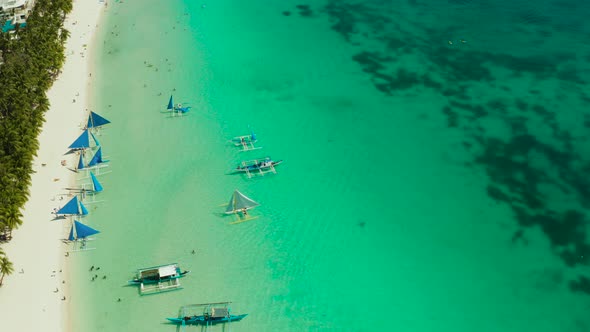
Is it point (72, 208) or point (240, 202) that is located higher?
point (72, 208)

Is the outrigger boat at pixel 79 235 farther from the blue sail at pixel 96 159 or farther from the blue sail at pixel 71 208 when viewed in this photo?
the blue sail at pixel 96 159

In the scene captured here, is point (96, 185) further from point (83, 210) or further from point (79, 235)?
point (79, 235)

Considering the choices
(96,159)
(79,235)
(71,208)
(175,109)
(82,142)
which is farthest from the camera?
(175,109)

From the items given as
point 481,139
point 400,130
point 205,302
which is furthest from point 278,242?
point 481,139

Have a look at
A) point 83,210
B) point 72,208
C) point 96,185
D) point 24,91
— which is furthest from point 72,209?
point 24,91

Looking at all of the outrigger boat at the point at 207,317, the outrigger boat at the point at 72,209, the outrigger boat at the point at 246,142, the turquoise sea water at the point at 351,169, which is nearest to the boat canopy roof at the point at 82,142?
the turquoise sea water at the point at 351,169

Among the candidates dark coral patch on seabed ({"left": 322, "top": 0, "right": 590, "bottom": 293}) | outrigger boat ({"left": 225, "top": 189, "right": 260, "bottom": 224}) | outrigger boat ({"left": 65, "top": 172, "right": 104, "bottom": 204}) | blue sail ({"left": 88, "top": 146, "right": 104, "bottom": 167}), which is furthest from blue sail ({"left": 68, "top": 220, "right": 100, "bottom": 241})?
dark coral patch on seabed ({"left": 322, "top": 0, "right": 590, "bottom": 293})
